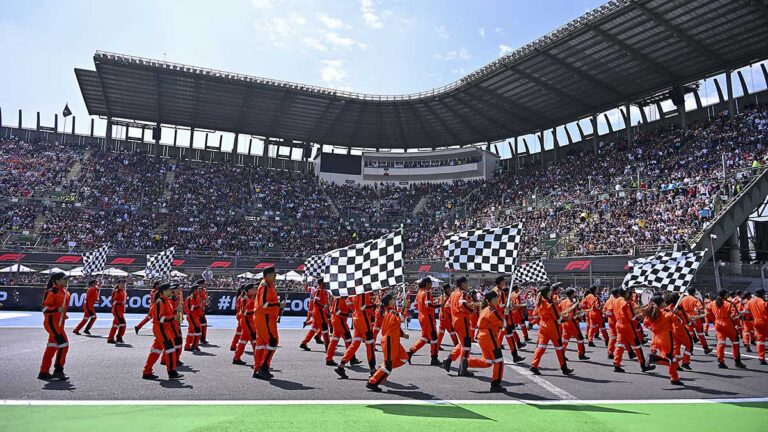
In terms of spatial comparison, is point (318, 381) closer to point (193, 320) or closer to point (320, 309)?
point (320, 309)

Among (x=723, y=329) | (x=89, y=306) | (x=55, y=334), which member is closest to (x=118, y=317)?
(x=89, y=306)

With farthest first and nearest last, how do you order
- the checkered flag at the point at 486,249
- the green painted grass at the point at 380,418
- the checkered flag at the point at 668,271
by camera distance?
the checkered flag at the point at 668,271 → the checkered flag at the point at 486,249 → the green painted grass at the point at 380,418

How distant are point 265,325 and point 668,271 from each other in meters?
11.4

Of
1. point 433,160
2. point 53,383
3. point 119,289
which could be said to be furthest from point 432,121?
point 53,383

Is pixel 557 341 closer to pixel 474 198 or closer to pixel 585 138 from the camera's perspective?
pixel 474 198

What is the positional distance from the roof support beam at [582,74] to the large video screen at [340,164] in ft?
88.6

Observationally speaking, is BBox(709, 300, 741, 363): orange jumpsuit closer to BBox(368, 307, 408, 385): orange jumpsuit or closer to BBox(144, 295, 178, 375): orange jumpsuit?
BBox(368, 307, 408, 385): orange jumpsuit

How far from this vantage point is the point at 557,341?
1062 cm

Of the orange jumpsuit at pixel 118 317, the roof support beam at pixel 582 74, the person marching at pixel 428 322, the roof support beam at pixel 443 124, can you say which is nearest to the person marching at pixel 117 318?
the orange jumpsuit at pixel 118 317

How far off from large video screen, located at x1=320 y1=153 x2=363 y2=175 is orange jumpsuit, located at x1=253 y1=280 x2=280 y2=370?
46.9 m

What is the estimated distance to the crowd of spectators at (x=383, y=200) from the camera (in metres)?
30.1

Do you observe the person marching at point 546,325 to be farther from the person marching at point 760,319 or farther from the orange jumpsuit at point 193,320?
the orange jumpsuit at point 193,320

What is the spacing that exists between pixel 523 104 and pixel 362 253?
36.7 m

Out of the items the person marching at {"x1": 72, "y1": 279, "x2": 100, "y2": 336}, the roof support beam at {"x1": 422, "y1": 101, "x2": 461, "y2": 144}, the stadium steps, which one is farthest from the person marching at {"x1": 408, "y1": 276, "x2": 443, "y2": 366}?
the roof support beam at {"x1": 422, "y1": 101, "x2": 461, "y2": 144}
